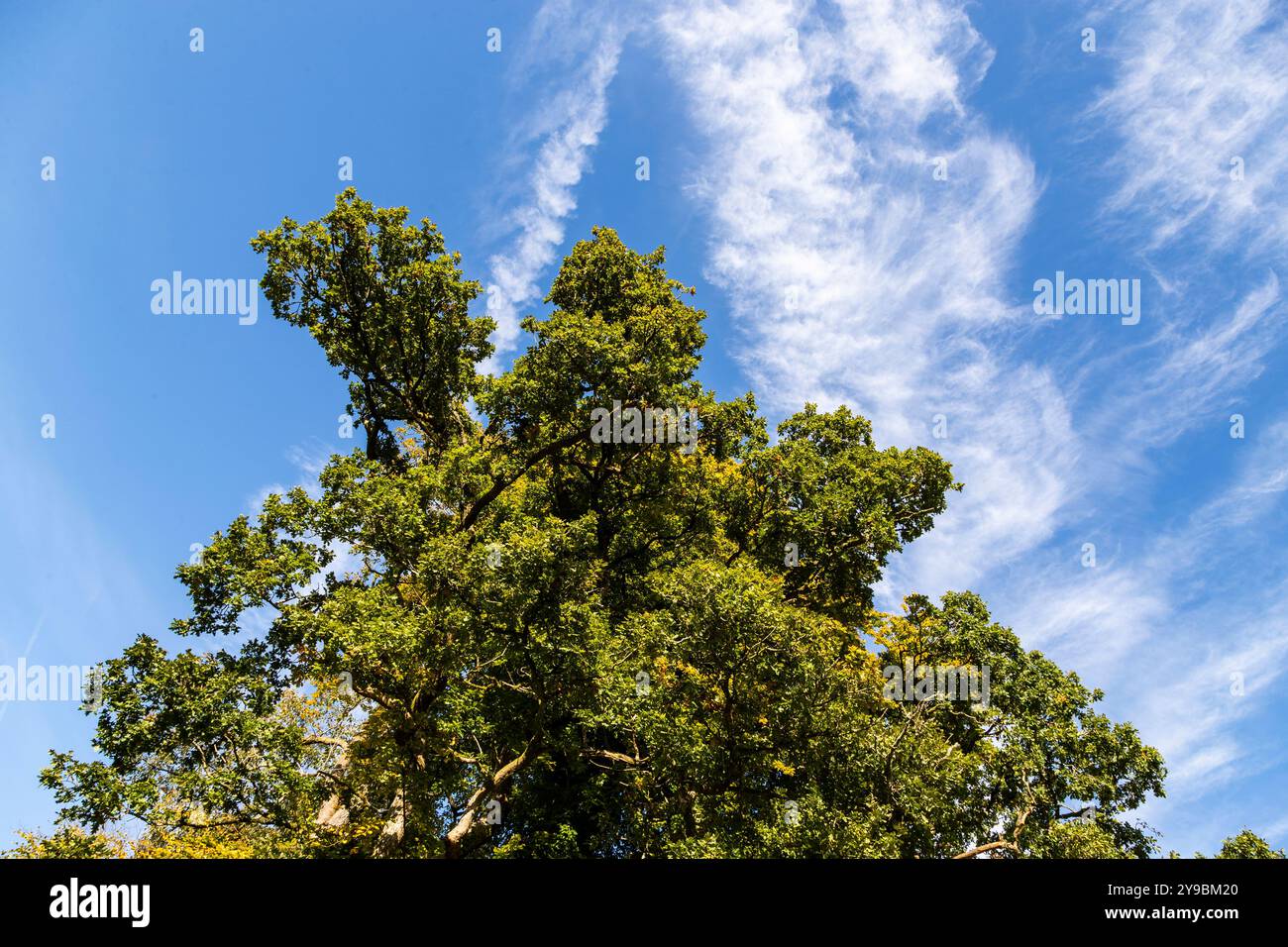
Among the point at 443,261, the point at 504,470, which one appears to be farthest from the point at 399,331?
the point at 504,470

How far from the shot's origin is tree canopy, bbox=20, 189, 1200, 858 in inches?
587

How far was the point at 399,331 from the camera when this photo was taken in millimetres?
21078

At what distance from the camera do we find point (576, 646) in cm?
1566

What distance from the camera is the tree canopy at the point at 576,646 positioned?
48.9ft

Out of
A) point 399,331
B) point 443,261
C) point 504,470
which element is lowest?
point 504,470
